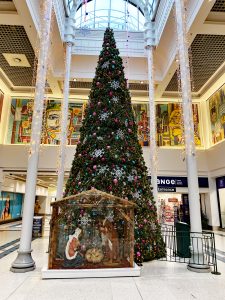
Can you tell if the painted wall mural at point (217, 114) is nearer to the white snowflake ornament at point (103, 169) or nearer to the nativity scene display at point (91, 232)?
the white snowflake ornament at point (103, 169)

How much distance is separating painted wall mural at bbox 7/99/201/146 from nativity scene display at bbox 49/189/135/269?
10.2 m

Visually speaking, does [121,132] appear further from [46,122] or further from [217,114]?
[46,122]

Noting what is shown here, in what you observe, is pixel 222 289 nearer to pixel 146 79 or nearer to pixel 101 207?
pixel 101 207

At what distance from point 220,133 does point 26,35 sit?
10.6m

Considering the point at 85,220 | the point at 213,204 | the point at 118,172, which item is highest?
the point at 118,172

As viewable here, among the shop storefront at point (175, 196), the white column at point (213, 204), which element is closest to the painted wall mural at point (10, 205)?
the shop storefront at point (175, 196)

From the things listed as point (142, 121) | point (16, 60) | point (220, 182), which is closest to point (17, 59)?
point (16, 60)

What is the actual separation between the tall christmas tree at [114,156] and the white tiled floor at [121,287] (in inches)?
36.3

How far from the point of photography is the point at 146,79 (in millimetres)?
12789

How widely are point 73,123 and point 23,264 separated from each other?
11.2 meters

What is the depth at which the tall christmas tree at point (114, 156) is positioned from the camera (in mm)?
5215

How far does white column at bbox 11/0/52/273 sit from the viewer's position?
4.55 meters

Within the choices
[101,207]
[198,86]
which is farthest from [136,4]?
[101,207]

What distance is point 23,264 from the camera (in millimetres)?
4457
